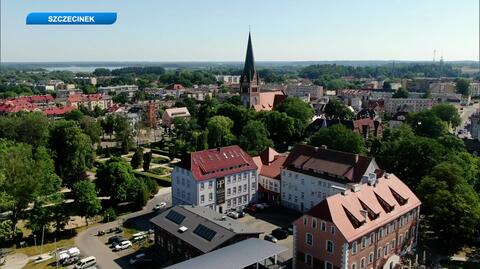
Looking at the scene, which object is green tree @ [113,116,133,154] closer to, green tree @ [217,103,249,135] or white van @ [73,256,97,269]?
green tree @ [217,103,249,135]

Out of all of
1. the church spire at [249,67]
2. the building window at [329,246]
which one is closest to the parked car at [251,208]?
the building window at [329,246]

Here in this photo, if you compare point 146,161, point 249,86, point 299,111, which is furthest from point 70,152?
point 249,86

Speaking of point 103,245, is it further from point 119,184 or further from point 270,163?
point 270,163

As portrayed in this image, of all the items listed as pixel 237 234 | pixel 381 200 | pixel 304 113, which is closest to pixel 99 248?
pixel 237 234

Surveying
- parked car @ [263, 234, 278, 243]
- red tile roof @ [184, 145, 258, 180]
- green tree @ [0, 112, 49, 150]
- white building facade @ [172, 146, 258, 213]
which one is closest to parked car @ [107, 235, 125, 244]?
white building facade @ [172, 146, 258, 213]

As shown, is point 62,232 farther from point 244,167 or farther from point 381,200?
point 381,200
